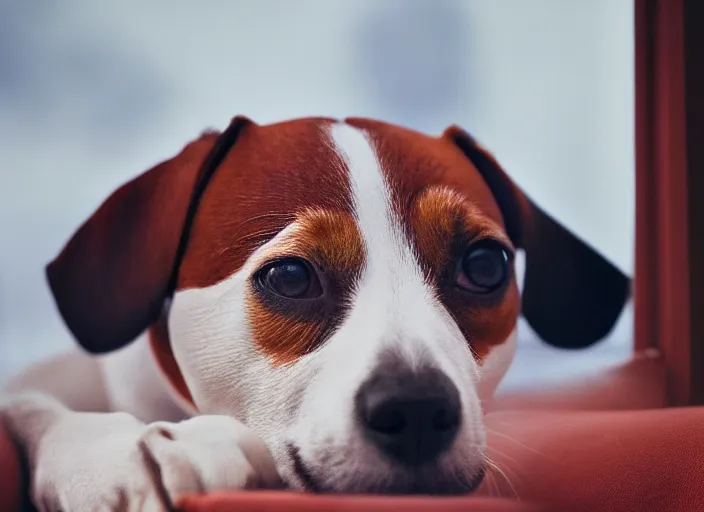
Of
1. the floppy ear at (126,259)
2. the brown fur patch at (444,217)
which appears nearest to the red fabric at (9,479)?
the floppy ear at (126,259)

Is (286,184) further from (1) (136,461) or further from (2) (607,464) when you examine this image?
(2) (607,464)

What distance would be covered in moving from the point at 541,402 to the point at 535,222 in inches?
13.4

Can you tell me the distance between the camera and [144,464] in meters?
0.76

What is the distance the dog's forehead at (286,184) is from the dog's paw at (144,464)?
212mm

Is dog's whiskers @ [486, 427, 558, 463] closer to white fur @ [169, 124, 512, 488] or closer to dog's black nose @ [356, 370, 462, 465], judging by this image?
white fur @ [169, 124, 512, 488]

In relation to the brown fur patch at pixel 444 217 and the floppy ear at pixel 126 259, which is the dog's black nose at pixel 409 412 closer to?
the brown fur patch at pixel 444 217

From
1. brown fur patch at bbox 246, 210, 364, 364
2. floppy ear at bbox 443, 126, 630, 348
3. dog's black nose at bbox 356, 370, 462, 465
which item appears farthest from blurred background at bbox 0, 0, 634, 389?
dog's black nose at bbox 356, 370, 462, 465

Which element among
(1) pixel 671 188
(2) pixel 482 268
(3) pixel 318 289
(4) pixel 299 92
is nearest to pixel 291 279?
(3) pixel 318 289

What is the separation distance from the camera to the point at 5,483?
864 millimetres

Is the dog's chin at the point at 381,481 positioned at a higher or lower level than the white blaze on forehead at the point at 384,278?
lower

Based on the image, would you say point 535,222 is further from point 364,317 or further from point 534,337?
point 364,317

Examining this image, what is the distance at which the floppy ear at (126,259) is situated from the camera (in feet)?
3.17

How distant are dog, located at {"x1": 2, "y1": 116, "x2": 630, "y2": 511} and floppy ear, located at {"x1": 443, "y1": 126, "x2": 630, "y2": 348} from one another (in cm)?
1

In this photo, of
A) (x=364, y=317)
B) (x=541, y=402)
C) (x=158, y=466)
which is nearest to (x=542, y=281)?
(x=541, y=402)
